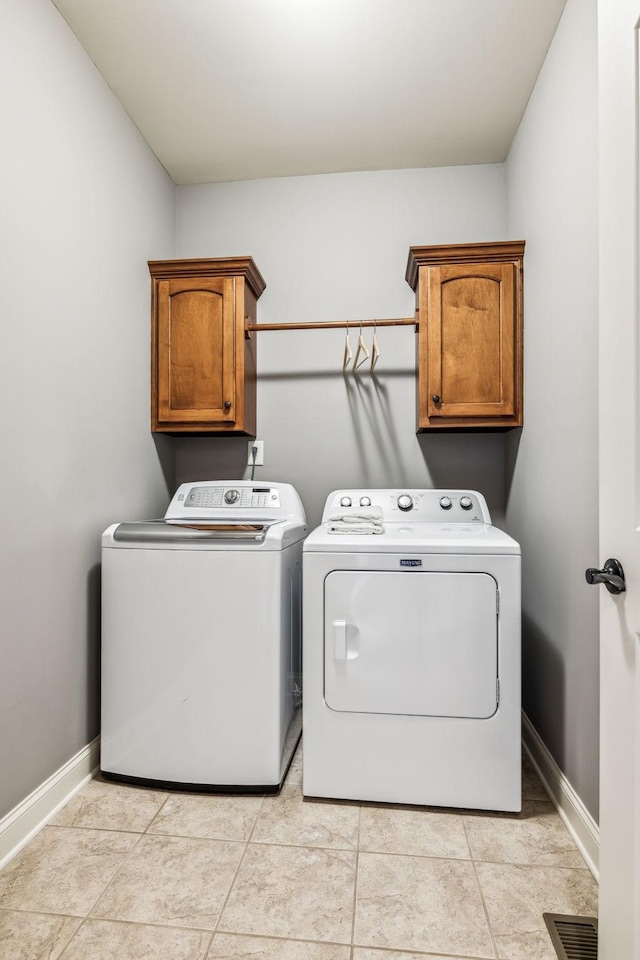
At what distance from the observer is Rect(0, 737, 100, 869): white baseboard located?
59.2 inches

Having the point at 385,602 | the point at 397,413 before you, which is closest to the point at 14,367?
the point at 385,602

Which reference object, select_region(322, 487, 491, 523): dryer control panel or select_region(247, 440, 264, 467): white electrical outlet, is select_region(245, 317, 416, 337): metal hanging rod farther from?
select_region(322, 487, 491, 523): dryer control panel

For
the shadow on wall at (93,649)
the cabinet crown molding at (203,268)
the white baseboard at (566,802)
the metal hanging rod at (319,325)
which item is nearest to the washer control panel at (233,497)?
the shadow on wall at (93,649)

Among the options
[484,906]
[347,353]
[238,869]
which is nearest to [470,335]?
[347,353]

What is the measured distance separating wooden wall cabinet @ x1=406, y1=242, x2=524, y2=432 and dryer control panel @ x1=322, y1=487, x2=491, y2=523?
0.31 metres

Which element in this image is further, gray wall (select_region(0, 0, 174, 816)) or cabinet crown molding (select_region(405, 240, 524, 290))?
cabinet crown molding (select_region(405, 240, 524, 290))

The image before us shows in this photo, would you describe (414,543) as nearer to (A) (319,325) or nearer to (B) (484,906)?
(B) (484,906)

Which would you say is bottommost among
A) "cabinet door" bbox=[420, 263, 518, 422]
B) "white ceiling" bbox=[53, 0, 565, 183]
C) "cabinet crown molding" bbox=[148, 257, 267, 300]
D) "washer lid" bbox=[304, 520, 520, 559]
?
"washer lid" bbox=[304, 520, 520, 559]

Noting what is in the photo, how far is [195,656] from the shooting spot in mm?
1839

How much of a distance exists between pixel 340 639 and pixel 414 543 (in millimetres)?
389

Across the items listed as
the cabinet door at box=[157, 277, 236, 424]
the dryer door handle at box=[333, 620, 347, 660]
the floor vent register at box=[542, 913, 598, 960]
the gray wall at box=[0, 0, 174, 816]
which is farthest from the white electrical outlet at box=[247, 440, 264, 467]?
the floor vent register at box=[542, 913, 598, 960]

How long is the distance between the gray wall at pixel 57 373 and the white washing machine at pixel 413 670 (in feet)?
2.65

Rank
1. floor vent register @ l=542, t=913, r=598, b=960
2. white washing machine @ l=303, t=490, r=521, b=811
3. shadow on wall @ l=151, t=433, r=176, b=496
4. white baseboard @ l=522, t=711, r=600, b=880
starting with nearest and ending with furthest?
floor vent register @ l=542, t=913, r=598, b=960 → white baseboard @ l=522, t=711, r=600, b=880 → white washing machine @ l=303, t=490, r=521, b=811 → shadow on wall @ l=151, t=433, r=176, b=496

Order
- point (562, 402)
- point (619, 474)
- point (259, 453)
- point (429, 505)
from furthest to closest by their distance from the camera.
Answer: point (259, 453) < point (429, 505) < point (562, 402) < point (619, 474)
